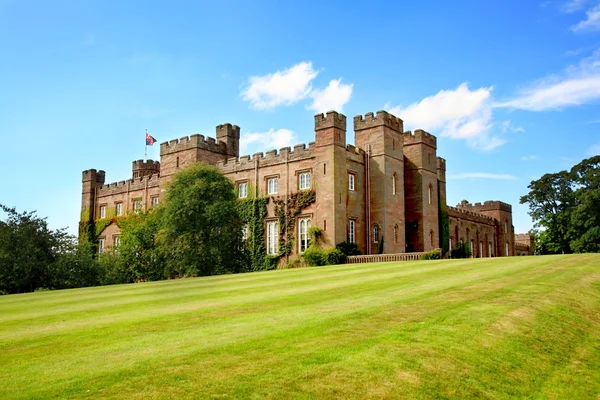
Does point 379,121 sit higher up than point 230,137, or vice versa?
point 230,137

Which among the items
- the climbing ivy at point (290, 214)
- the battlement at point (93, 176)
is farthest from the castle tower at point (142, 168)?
the climbing ivy at point (290, 214)

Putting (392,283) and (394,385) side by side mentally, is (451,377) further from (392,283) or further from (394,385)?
(392,283)

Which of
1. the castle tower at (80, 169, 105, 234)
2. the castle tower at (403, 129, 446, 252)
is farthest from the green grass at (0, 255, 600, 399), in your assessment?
the castle tower at (80, 169, 105, 234)

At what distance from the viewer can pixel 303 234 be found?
37.6m

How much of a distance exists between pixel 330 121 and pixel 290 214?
6952 millimetres

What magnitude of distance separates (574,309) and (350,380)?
8.13 m

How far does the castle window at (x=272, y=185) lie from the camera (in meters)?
39.9

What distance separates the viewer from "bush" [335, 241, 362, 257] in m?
35.0

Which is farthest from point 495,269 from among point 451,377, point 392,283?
point 451,377

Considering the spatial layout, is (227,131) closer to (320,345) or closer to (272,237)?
(272,237)

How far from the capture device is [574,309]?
13.3 metres

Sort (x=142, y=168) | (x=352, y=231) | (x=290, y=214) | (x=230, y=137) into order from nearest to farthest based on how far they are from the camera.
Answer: (x=352, y=231), (x=290, y=214), (x=230, y=137), (x=142, y=168)

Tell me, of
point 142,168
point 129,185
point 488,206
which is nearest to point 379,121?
point 129,185

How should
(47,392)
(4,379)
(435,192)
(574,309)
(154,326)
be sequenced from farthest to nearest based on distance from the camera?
(435,192) → (574,309) → (154,326) → (4,379) → (47,392)
